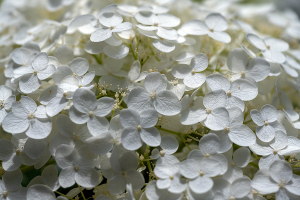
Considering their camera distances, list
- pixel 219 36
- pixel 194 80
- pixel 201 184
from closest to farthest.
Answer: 1. pixel 201 184
2. pixel 194 80
3. pixel 219 36

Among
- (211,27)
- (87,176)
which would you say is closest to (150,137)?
(87,176)

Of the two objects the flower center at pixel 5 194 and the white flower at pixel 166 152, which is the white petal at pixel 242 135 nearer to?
the white flower at pixel 166 152

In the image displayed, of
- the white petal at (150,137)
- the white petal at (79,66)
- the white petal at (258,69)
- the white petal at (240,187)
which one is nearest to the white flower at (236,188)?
the white petal at (240,187)

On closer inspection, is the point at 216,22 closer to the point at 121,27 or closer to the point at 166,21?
the point at 166,21

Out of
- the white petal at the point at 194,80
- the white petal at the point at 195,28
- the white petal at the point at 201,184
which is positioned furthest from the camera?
the white petal at the point at 195,28

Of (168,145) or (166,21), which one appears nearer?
(168,145)


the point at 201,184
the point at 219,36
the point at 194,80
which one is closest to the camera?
the point at 201,184
